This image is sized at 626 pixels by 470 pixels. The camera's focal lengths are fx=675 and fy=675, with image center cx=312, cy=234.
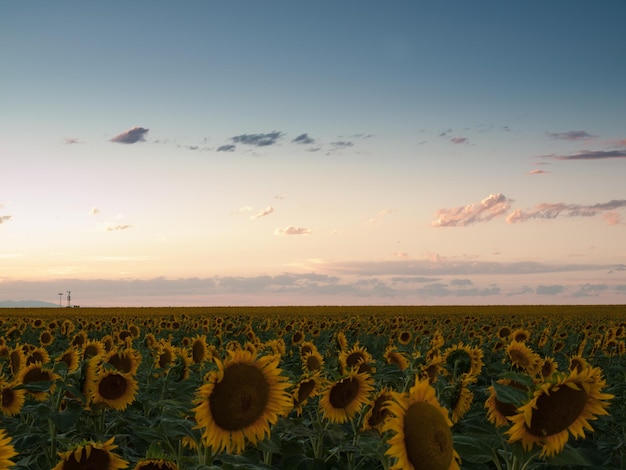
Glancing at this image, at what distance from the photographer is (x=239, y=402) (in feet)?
15.6

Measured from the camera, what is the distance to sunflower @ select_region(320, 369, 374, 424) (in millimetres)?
6617

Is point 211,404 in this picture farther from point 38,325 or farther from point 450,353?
point 38,325

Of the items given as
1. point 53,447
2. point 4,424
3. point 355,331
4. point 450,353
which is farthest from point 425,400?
point 355,331

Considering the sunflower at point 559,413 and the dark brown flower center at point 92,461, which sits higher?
the sunflower at point 559,413

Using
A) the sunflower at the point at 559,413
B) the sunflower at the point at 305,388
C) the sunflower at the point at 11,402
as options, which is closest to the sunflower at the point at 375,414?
the sunflower at the point at 305,388

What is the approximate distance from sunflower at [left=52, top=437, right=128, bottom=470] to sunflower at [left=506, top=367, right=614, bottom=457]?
2.46 meters

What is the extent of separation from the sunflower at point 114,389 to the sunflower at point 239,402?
3480 mm

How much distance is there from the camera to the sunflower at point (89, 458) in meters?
4.13

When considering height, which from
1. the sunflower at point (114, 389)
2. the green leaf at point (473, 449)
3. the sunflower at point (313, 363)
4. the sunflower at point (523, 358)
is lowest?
the sunflower at point (114, 389)

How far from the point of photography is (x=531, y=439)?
3.91 meters

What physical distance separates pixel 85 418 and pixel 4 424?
38.7 inches

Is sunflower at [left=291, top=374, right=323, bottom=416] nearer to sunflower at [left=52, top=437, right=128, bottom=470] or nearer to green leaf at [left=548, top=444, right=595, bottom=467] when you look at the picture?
sunflower at [left=52, top=437, right=128, bottom=470]

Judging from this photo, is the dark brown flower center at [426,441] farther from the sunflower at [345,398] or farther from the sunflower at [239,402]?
the sunflower at [345,398]

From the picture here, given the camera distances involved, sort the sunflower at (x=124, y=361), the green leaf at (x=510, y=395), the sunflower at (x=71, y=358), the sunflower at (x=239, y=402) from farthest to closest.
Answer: the sunflower at (x=71, y=358) < the sunflower at (x=124, y=361) < the sunflower at (x=239, y=402) < the green leaf at (x=510, y=395)
